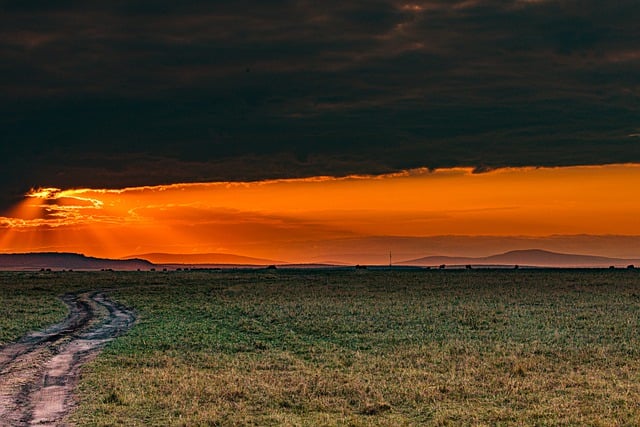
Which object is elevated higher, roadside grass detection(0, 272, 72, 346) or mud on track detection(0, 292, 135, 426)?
roadside grass detection(0, 272, 72, 346)

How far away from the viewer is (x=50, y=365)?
27.6 m

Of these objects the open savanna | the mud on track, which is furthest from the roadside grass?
the mud on track

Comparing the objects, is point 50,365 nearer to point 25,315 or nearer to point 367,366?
point 367,366

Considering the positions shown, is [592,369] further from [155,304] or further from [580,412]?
[155,304]

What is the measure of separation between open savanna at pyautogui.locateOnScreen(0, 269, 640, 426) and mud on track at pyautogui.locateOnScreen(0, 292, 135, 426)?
2.38 ft

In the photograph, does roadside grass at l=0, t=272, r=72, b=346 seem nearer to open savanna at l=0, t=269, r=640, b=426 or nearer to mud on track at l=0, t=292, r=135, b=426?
open savanna at l=0, t=269, r=640, b=426

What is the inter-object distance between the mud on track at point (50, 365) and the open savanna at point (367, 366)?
0.72 metres

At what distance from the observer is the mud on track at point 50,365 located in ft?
63.5

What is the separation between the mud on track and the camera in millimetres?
19344

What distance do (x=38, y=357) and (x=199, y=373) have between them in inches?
314

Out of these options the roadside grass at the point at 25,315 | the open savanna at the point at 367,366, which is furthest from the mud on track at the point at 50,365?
the roadside grass at the point at 25,315

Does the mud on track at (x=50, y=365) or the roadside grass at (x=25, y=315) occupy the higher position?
the roadside grass at (x=25, y=315)

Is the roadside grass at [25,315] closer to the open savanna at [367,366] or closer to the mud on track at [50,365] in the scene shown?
the open savanna at [367,366]

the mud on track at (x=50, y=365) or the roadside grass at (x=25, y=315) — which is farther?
the roadside grass at (x=25, y=315)
